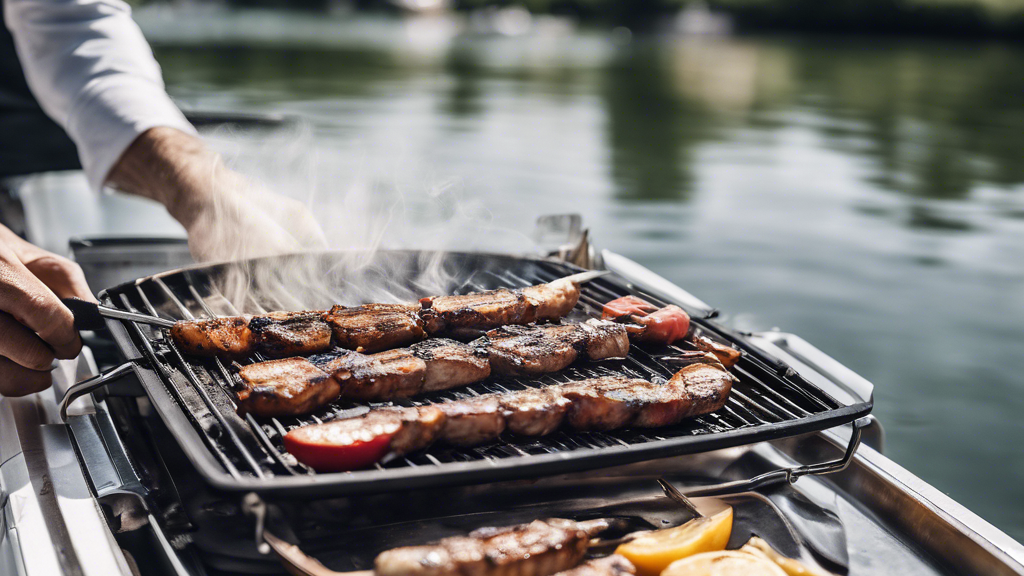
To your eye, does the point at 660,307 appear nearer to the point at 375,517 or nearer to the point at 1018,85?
the point at 375,517

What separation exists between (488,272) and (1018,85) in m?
24.2

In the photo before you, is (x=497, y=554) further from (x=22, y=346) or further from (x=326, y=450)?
(x=22, y=346)

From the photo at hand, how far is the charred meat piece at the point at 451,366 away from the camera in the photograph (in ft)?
6.59

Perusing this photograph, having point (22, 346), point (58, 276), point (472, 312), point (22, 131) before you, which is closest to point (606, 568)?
point (472, 312)

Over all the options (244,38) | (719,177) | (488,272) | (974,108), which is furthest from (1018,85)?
(244,38)

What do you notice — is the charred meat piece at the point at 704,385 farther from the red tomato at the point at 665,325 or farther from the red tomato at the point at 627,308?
the red tomato at the point at 627,308

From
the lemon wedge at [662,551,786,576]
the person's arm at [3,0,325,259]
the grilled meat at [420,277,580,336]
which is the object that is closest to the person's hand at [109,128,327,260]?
the person's arm at [3,0,325,259]

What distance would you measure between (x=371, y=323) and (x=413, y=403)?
341mm

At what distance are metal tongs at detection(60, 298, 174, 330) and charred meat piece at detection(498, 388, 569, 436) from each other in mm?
981

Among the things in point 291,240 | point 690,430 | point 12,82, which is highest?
point 12,82

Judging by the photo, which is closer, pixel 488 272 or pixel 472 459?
pixel 472 459

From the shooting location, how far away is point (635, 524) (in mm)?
1877

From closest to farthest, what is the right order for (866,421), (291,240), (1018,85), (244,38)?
(866,421)
(291,240)
(1018,85)
(244,38)

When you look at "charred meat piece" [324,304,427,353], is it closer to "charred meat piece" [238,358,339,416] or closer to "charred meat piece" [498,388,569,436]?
"charred meat piece" [238,358,339,416]
